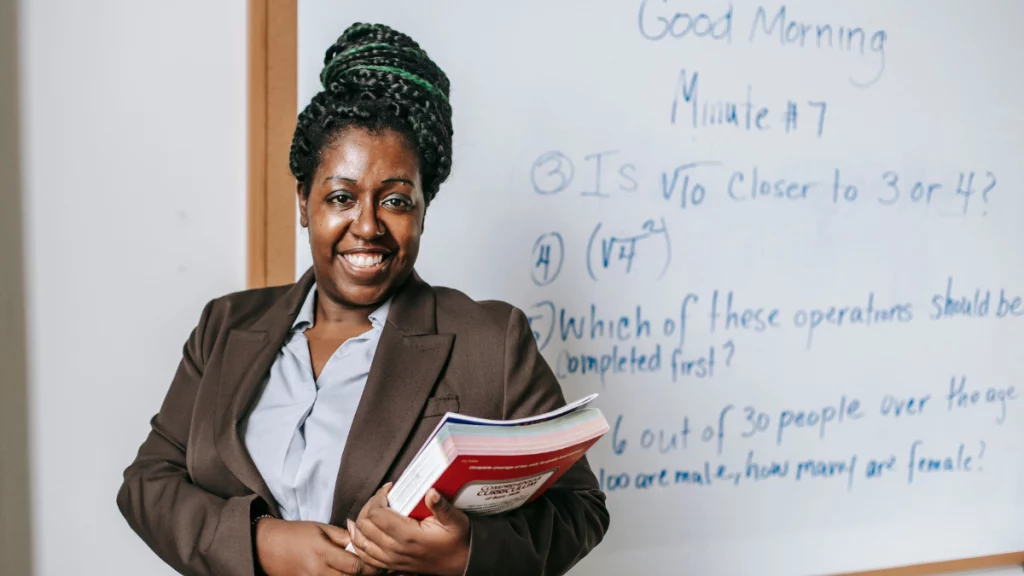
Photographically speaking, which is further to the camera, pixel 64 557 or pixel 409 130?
pixel 64 557

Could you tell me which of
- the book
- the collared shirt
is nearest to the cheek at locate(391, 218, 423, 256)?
the collared shirt

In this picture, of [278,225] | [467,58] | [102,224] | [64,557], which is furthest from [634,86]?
[64,557]

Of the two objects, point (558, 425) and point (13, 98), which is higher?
point (13, 98)

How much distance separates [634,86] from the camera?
1503 millimetres

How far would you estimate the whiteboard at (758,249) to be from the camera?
4.75 feet

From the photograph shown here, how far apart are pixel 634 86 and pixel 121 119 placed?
86 cm

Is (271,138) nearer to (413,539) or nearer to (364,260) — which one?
(364,260)

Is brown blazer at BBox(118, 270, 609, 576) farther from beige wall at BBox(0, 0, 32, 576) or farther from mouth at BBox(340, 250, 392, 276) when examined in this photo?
beige wall at BBox(0, 0, 32, 576)

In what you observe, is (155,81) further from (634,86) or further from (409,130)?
(634,86)

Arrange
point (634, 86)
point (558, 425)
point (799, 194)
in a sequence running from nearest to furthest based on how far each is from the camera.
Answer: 1. point (558, 425)
2. point (634, 86)
3. point (799, 194)

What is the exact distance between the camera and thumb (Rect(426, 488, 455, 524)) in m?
0.74

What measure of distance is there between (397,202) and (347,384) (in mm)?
218

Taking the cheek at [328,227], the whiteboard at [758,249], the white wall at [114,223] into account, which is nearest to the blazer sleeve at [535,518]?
the cheek at [328,227]

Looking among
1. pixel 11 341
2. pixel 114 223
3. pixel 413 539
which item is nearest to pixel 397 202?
pixel 413 539
